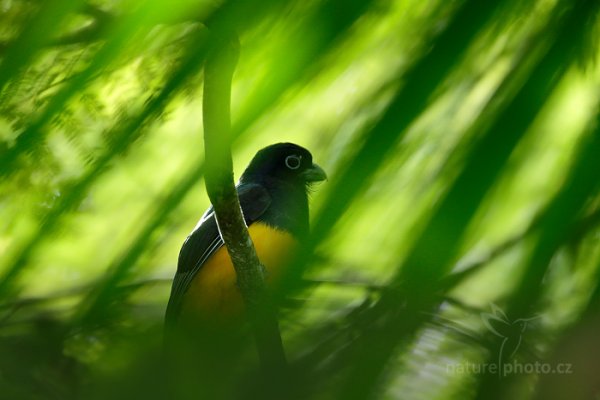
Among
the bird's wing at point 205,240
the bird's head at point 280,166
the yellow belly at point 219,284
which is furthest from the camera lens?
the bird's head at point 280,166

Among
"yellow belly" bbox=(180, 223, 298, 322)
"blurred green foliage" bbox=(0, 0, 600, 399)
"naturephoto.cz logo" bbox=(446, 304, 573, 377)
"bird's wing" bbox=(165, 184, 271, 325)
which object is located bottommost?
"yellow belly" bbox=(180, 223, 298, 322)

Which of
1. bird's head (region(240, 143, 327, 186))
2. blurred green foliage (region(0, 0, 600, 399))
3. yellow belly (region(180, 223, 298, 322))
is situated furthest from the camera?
bird's head (region(240, 143, 327, 186))

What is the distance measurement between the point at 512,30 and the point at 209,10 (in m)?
0.11

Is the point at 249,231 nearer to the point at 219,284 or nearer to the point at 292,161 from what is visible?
the point at 219,284

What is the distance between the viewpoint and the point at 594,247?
0.31 meters

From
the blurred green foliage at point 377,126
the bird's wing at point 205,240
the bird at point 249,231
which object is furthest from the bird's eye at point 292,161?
the blurred green foliage at point 377,126

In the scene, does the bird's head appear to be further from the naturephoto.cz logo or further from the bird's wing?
the naturephoto.cz logo

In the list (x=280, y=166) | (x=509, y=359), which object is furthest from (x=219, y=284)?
(x=509, y=359)

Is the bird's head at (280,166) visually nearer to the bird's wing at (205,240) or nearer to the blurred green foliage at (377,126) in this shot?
the bird's wing at (205,240)

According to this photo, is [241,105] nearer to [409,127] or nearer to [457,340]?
[409,127]

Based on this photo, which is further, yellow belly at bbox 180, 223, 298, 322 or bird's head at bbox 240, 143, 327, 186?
bird's head at bbox 240, 143, 327, 186

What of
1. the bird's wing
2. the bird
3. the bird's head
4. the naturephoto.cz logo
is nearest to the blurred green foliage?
the naturephoto.cz logo

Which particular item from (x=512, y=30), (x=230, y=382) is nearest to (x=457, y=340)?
(x=230, y=382)

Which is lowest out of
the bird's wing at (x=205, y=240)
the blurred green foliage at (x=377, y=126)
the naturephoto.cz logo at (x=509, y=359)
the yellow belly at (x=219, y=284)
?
the yellow belly at (x=219, y=284)
